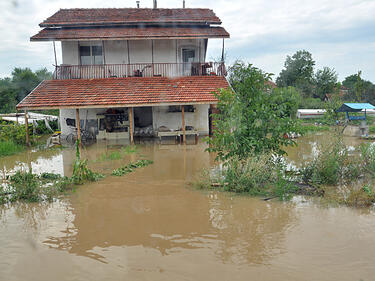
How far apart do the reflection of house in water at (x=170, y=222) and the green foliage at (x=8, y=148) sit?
7052 millimetres

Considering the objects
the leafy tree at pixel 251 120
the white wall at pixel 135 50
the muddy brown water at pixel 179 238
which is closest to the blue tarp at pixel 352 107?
the white wall at pixel 135 50

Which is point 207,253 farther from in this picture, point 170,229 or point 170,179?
point 170,179

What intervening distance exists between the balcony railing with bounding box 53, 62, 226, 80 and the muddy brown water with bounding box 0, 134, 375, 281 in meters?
10.2

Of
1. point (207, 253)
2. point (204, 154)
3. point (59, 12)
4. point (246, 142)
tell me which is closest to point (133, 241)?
point (207, 253)

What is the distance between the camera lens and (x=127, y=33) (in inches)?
647

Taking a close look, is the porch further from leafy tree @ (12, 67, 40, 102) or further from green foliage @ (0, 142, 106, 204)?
leafy tree @ (12, 67, 40, 102)

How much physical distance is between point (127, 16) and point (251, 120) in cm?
1334

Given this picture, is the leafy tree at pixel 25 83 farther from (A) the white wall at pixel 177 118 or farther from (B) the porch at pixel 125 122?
(A) the white wall at pixel 177 118

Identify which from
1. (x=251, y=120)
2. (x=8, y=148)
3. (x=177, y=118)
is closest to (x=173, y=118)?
(x=177, y=118)

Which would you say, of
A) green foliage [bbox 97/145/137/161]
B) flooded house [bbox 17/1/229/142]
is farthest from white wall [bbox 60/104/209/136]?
green foliage [bbox 97/145/137/161]

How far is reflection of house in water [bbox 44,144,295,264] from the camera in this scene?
5.15 meters

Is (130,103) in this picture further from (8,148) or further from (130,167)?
(8,148)

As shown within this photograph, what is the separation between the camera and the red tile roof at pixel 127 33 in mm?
16000

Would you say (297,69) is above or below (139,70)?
above
